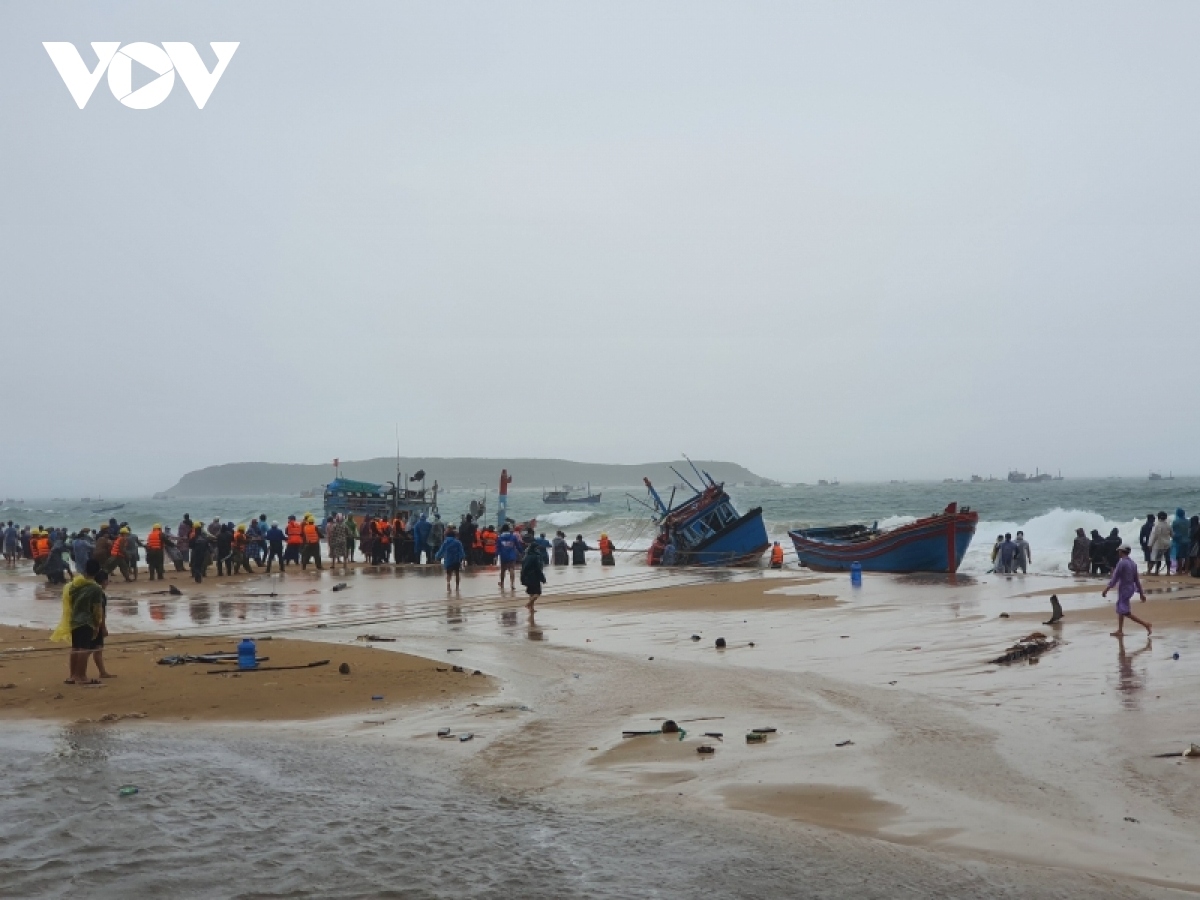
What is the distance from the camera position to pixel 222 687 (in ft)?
39.1

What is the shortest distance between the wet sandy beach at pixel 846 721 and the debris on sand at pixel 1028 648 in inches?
8.0

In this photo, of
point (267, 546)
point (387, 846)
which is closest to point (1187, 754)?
point (387, 846)

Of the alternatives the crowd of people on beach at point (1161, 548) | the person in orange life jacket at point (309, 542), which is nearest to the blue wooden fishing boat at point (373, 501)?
the person in orange life jacket at point (309, 542)

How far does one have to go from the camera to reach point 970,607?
1994 centimetres

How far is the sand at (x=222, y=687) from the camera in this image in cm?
1098

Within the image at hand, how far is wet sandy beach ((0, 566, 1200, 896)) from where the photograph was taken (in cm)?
706

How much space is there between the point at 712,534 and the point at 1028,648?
21.8 metres

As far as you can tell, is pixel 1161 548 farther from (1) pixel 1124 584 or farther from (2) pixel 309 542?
(2) pixel 309 542

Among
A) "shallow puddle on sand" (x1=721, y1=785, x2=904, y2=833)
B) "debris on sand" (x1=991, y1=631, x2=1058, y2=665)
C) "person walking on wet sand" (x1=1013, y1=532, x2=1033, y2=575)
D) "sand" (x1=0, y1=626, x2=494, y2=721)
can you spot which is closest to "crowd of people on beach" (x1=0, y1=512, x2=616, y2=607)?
"sand" (x1=0, y1=626, x2=494, y2=721)

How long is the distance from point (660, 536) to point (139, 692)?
26212mm

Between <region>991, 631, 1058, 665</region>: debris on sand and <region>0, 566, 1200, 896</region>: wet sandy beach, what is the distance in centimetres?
20

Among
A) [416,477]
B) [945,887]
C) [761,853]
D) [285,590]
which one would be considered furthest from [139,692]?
[416,477]

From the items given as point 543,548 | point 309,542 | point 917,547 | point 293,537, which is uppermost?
point 293,537

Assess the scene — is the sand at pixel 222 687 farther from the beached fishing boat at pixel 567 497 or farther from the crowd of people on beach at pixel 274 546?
the beached fishing boat at pixel 567 497
